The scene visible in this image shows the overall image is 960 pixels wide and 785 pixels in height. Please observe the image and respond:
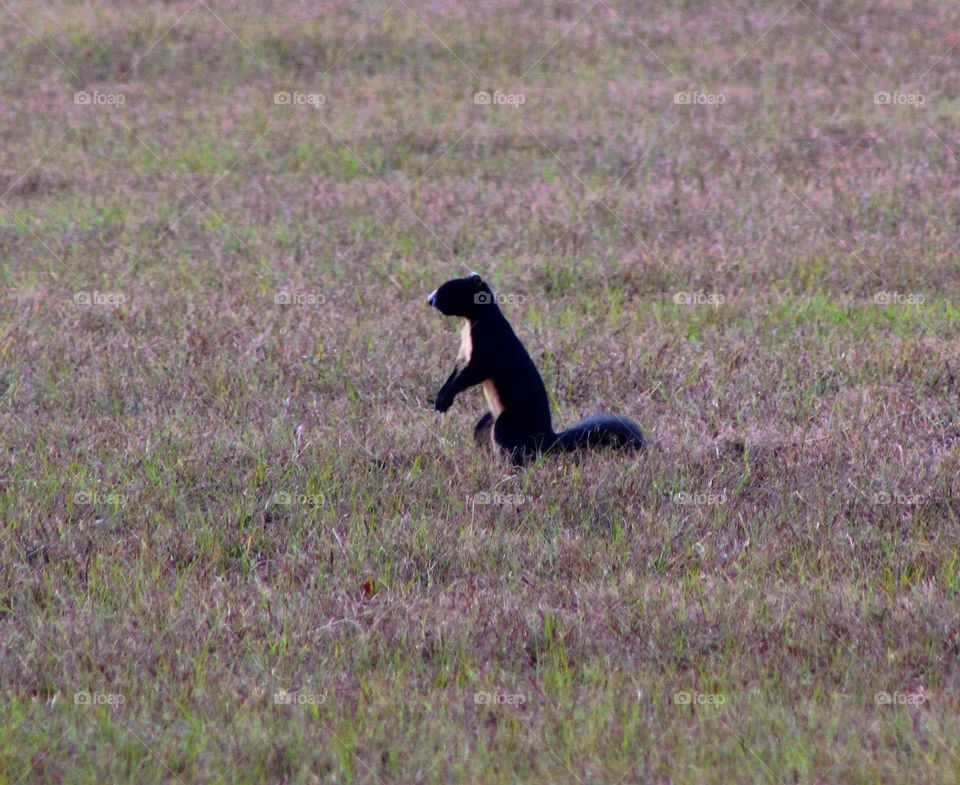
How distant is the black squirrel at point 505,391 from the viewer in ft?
20.4

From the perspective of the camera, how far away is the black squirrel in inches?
245

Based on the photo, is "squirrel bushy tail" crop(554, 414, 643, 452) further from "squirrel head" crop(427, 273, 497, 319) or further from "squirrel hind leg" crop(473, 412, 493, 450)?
"squirrel head" crop(427, 273, 497, 319)

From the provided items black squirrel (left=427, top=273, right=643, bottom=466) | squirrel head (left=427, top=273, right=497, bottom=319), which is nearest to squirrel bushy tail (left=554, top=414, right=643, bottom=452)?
black squirrel (left=427, top=273, right=643, bottom=466)

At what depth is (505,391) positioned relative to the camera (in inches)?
250

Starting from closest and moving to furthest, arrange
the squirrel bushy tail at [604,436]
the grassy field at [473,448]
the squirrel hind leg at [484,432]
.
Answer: the grassy field at [473,448]
the squirrel bushy tail at [604,436]
the squirrel hind leg at [484,432]

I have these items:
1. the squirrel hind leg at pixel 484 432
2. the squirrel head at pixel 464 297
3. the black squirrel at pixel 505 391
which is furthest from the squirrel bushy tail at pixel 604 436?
the squirrel head at pixel 464 297

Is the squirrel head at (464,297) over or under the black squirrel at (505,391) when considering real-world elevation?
over

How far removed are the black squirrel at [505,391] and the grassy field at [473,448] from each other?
5.2 inches

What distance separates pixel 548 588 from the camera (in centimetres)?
505

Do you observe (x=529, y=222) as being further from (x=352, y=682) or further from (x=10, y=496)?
(x=352, y=682)

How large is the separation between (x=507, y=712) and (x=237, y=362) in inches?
156

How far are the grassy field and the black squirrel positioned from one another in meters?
0.13

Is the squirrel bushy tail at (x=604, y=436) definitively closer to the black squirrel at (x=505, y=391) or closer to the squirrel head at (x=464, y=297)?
the black squirrel at (x=505, y=391)

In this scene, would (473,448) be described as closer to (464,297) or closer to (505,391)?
(505,391)
